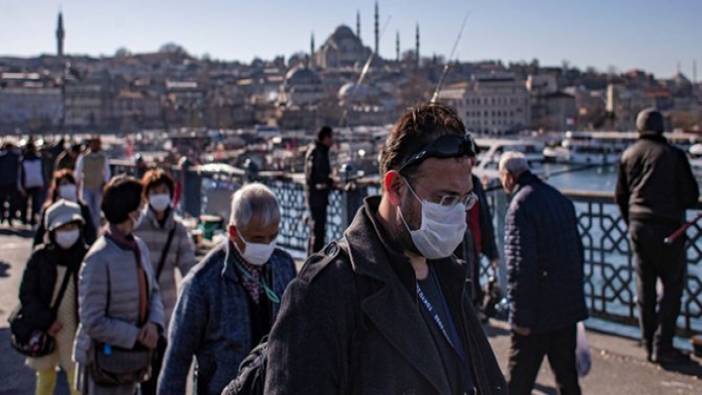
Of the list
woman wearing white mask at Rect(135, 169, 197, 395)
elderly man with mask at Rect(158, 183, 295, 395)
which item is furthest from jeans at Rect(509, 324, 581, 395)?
woman wearing white mask at Rect(135, 169, 197, 395)

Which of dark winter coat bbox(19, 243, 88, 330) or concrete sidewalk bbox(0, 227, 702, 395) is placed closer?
dark winter coat bbox(19, 243, 88, 330)

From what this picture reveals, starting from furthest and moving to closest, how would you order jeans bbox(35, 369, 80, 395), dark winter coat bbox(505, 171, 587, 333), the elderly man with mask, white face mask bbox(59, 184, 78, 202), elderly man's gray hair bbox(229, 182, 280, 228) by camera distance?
white face mask bbox(59, 184, 78, 202)
jeans bbox(35, 369, 80, 395)
dark winter coat bbox(505, 171, 587, 333)
elderly man's gray hair bbox(229, 182, 280, 228)
the elderly man with mask

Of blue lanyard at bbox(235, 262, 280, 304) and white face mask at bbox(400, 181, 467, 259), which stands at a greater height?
white face mask at bbox(400, 181, 467, 259)

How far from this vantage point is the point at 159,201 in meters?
3.93

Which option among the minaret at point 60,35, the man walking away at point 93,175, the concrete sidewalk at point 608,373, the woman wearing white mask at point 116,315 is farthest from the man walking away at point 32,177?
the minaret at point 60,35

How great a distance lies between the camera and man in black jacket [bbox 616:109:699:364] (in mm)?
4238

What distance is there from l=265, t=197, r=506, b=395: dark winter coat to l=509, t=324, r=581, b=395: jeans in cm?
191

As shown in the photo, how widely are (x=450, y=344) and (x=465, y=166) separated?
13.0 inches

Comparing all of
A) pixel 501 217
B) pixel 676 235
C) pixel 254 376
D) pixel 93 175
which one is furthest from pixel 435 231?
pixel 93 175

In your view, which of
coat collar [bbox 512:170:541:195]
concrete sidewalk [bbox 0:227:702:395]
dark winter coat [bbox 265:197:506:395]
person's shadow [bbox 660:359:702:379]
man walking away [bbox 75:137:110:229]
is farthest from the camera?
man walking away [bbox 75:137:110:229]

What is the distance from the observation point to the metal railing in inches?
200

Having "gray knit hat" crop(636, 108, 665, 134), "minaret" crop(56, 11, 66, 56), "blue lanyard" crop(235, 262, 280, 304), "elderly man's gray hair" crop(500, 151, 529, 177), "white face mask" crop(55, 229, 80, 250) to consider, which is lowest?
"blue lanyard" crop(235, 262, 280, 304)

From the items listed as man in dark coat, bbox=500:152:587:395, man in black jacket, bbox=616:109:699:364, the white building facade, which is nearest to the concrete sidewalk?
man in black jacket, bbox=616:109:699:364

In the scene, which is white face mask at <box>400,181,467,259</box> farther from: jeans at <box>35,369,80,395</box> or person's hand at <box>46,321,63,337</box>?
jeans at <box>35,369,80,395</box>
